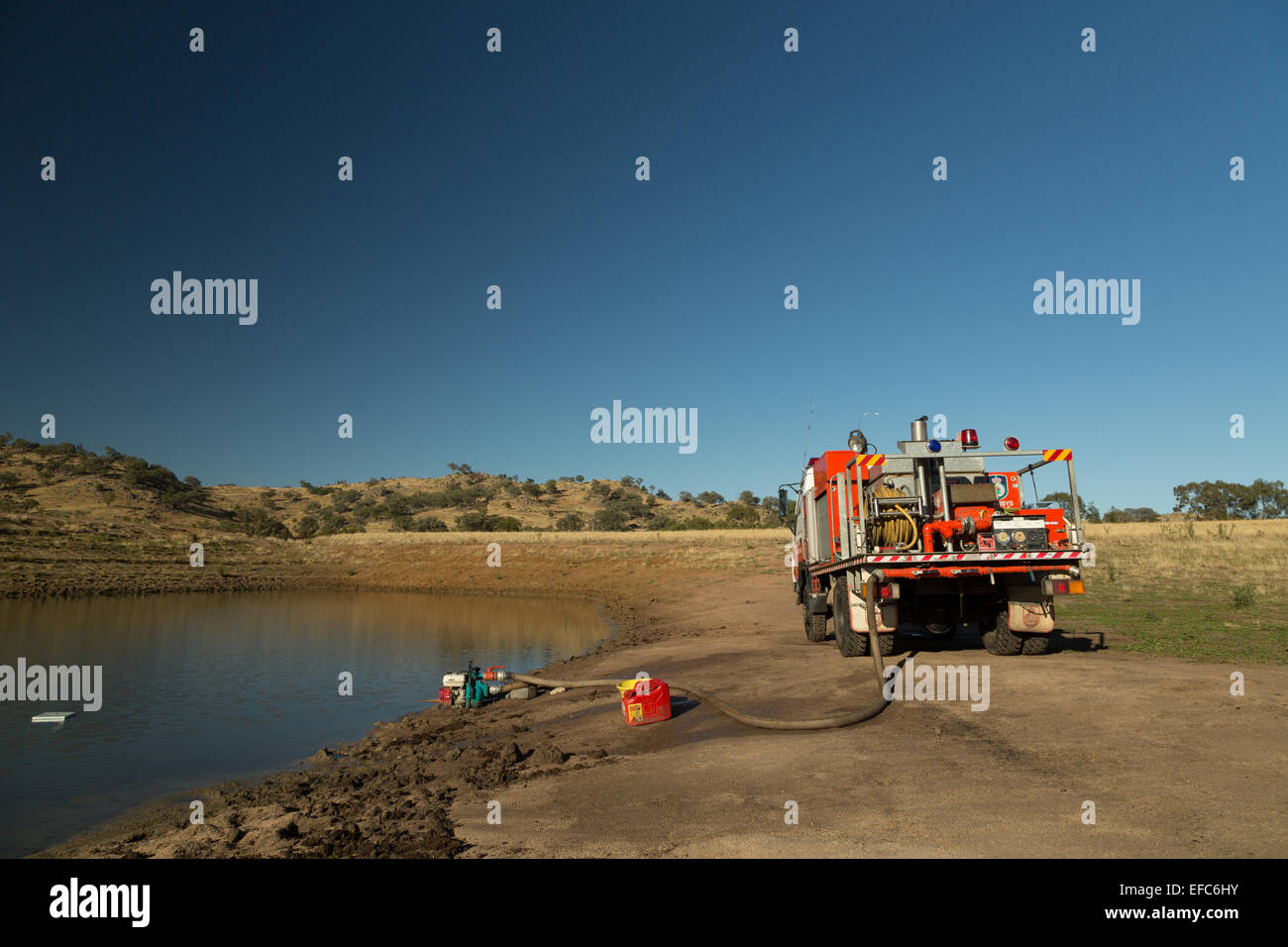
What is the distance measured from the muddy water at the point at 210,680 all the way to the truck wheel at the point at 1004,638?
33.9 feet

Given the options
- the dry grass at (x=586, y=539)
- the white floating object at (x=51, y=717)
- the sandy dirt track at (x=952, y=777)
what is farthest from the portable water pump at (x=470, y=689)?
the dry grass at (x=586, y=539)

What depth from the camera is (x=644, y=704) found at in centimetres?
1002

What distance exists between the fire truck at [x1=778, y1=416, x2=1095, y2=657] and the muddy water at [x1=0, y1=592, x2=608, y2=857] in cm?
859

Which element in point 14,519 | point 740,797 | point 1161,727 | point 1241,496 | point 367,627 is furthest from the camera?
point 1241,496

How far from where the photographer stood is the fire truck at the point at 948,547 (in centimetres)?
1041

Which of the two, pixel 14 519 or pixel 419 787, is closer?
pixel 419 787

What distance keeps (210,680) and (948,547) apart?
15935 mm

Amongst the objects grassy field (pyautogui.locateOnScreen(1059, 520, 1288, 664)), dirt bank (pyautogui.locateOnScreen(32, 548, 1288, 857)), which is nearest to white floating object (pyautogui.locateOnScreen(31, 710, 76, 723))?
dirt bank (pyautogui.locateOnScreen(32, 548, 1288, 857))

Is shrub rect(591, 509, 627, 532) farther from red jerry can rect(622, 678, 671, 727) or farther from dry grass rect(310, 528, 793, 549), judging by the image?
red jerry can rect(622, 678, 671, 727)

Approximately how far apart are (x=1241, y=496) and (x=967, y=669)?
318 feet

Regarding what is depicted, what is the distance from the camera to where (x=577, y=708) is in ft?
39.4

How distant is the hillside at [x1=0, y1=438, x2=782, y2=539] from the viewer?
62.5 m
